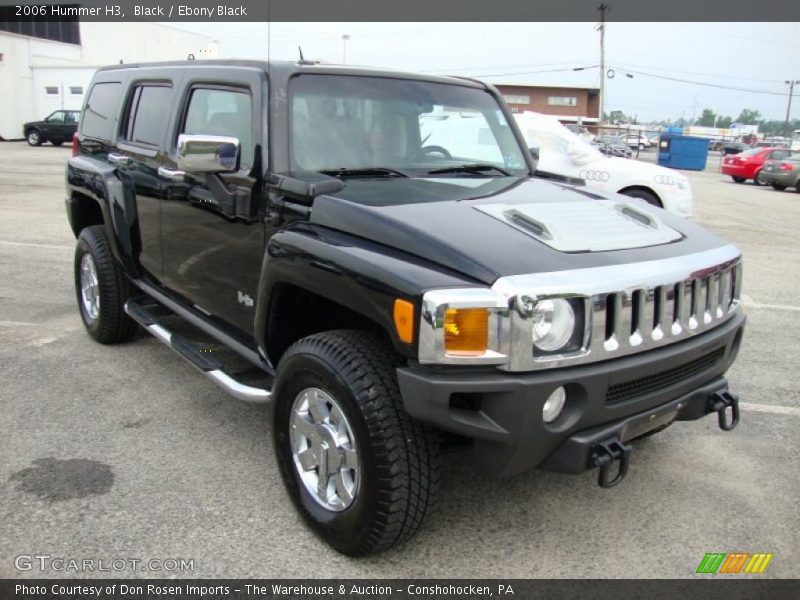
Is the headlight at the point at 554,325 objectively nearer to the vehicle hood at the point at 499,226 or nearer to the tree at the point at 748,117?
the vehicle hood at the point at 499,226

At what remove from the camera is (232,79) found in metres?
3.52

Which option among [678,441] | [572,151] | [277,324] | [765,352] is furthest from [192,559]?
[572,151]

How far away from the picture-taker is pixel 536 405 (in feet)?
7.49

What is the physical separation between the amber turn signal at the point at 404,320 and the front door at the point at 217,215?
3.52ft

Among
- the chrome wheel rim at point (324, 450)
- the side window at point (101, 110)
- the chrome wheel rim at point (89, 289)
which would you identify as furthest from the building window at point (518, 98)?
the chrome wheel rim at point (324, 450)

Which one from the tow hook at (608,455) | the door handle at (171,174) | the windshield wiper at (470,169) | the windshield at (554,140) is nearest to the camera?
the tow hook at (608,455)

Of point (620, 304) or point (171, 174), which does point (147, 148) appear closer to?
point (171, 174)

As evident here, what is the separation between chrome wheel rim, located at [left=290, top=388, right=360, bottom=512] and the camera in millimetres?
2656

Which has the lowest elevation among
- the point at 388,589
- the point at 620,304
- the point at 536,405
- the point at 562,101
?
the point at 388,589

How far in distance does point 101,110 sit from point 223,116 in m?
2.12

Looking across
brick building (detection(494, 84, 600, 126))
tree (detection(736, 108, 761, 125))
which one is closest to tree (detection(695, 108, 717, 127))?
tree (detection(736, 108, 761, 125))

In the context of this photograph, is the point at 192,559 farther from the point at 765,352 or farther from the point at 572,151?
the point at 572,151

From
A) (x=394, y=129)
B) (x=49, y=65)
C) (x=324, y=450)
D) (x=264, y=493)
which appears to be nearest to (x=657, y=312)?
(x=324, y=450)

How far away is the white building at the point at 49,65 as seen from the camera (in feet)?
117
